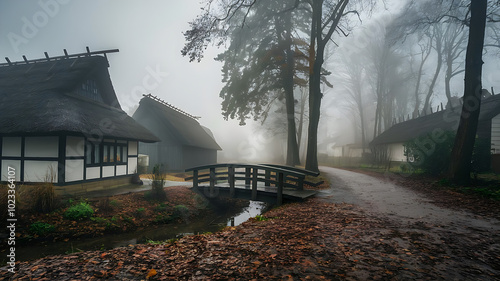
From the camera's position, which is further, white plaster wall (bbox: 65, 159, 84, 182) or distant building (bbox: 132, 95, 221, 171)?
distant building (bbox: 132, 95, 221, 171)

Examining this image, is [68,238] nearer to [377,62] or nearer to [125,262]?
[125,262]

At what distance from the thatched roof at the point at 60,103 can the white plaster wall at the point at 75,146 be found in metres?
0.63

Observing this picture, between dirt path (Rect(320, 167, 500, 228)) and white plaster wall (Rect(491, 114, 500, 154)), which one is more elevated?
white plaster wall (Rect(491, 114, 500, 154))

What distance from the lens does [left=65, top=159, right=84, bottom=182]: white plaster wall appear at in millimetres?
11289

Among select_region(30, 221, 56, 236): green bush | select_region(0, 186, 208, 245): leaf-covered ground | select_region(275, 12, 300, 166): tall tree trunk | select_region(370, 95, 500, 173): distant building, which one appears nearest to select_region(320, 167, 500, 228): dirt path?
select_region(0, 186, 208, 245): leaf-covered ground

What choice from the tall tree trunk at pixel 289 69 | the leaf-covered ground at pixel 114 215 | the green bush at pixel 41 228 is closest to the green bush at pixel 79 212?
the leaf-covered ground at pixel 114 215

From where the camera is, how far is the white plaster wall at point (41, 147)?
1123 cm

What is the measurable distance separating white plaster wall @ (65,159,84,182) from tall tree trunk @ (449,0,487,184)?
17083mm

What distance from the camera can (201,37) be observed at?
43.6 feet

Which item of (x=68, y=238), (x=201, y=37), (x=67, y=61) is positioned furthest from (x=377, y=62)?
(x=68, y=238)

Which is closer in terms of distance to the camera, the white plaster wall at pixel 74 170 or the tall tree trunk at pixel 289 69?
the white plaster wall at pixel 74 170

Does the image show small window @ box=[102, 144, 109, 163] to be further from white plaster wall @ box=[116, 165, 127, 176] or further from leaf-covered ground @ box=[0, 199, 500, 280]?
leaf-covered ground @ box=[0, 199, 500, 280]

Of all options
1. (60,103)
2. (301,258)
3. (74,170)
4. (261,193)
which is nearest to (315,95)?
(261,193)

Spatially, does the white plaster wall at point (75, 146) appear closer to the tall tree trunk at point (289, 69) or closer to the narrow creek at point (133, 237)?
the narrow creek at point (133, 237)
